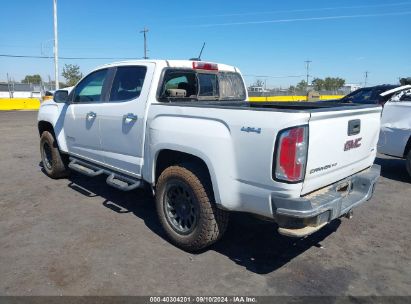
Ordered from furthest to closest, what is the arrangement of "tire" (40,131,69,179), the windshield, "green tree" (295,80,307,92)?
Result: 1. "green tree" (295,80,307,92)
2. "tire" (40,131,69,179)
3. the windshield

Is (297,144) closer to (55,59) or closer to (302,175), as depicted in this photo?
(302,175)

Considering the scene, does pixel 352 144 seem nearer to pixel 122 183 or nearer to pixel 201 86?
Result: pixel 201 86

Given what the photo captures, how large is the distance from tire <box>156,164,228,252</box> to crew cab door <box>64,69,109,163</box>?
62.0 inches

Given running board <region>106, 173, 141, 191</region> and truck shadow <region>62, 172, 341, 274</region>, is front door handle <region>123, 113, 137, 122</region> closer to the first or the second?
running board <region>106, 173, 141, 191</region>

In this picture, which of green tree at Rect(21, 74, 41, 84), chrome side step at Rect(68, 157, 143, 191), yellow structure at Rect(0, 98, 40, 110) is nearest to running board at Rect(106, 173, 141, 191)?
chrome side step at Rect(68, 157, 143, 191)

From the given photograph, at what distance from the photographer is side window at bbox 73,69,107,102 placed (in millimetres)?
5277

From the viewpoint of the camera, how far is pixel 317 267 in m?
3.63

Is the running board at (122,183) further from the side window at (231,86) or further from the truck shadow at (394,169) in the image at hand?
the truck shadow at (394,169)

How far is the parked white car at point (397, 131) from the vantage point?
22.2ft

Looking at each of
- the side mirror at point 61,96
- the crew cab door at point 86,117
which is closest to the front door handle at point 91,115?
the crew cab door at point 86,117

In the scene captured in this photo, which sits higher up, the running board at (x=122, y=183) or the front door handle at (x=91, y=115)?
the front door handle at (x=91, y=115)

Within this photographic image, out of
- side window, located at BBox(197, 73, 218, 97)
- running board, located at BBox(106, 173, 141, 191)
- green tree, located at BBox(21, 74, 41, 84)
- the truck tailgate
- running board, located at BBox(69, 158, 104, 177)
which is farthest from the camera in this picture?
green tree, located at BBox(21, 74, 41, 84)

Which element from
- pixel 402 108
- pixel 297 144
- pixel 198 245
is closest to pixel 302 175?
pixel 297 144

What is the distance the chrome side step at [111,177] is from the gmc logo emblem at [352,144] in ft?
7.71
